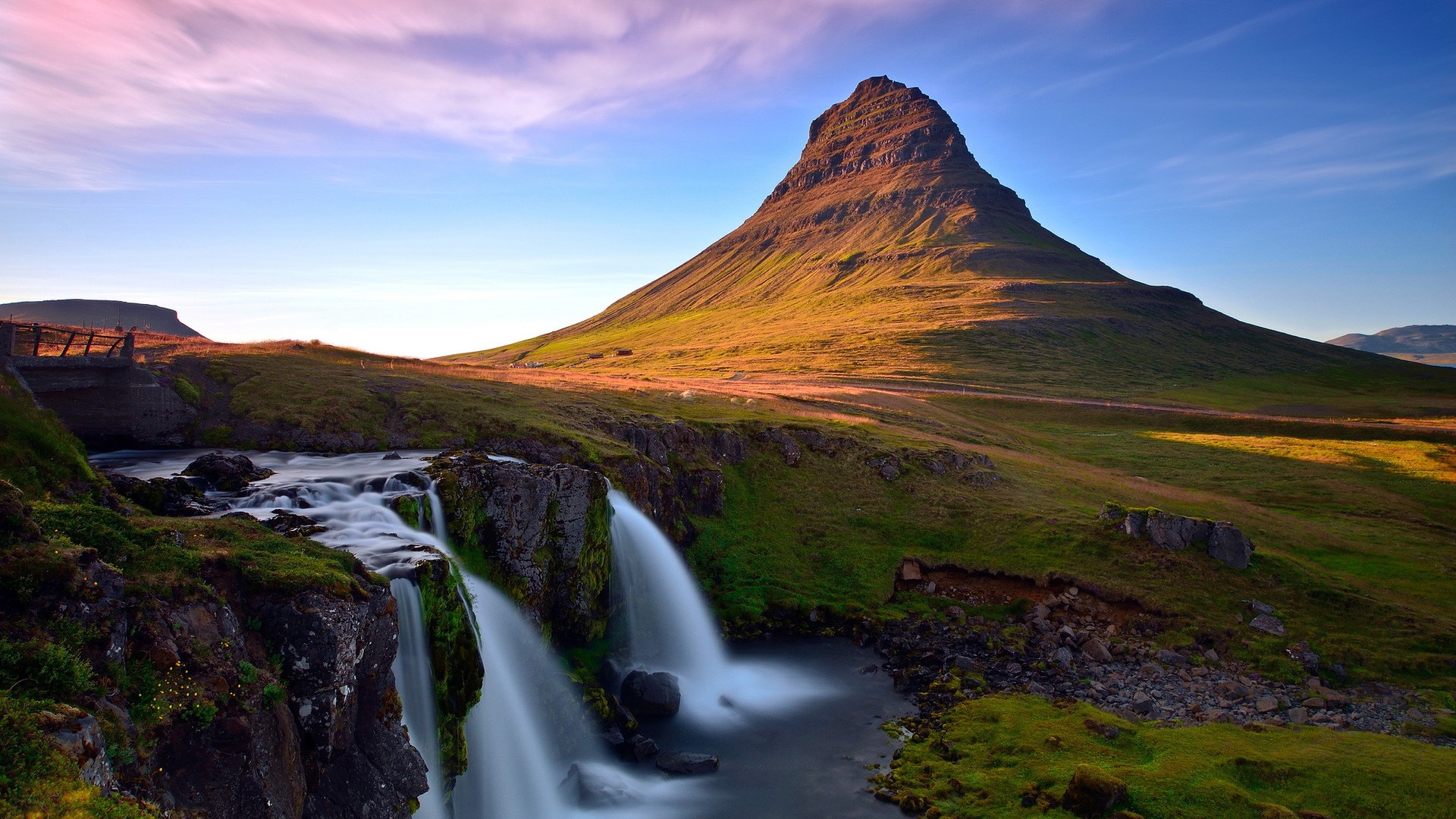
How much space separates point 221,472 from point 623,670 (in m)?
15.5

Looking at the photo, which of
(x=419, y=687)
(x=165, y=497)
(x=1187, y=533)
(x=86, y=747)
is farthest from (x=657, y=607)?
(x=1187, y=533)

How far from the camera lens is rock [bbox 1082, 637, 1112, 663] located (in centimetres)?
2931

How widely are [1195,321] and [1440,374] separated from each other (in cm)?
5090

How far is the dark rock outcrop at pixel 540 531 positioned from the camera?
24750 mm

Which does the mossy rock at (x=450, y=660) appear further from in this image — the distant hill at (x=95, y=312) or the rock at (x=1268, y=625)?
the distant hill at (x=95, y=312)

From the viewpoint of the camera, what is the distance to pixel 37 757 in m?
8.05

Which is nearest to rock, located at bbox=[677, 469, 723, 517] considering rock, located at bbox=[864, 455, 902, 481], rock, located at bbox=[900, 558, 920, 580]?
rock, located at bbox=[900, 558, 920, 580]

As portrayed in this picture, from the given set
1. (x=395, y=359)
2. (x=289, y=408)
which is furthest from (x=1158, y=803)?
(x=395, y=359)

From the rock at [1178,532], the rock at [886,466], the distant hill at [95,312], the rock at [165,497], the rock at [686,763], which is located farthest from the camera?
the distant hill at [95,312]

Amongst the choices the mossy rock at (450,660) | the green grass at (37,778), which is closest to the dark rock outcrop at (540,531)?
the mossy rock at (450,660)

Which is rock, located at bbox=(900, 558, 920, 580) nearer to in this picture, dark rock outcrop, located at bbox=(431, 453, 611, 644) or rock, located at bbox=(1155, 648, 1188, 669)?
rock, located at bbox=(1155, 648, 1188, 669)

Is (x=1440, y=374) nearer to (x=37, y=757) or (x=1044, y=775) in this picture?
(x=1044, y=775)

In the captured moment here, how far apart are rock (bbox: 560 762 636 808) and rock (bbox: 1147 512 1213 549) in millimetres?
28850

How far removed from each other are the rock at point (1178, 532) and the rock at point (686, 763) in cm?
2592
